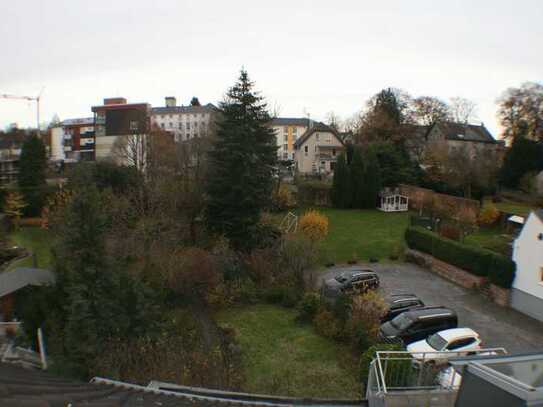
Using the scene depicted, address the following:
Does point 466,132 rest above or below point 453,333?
above

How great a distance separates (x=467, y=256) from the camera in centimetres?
2470

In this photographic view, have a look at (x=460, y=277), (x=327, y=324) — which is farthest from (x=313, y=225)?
(x=327, y=324)

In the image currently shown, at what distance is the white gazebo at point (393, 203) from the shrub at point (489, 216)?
1090 centimetres

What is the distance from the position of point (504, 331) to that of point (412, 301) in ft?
13.3

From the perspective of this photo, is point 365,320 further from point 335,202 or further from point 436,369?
point 335,202

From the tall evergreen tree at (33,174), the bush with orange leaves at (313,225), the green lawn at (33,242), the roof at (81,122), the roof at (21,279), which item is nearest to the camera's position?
the roof at (21,279)

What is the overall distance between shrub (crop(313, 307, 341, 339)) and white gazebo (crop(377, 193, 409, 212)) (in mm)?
29686

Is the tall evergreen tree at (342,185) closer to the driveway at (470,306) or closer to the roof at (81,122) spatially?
the driveway at (470,306)

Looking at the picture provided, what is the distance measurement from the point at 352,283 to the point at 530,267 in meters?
8.64

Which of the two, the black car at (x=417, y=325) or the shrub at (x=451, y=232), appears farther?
the shrub at (x=451, y=232)

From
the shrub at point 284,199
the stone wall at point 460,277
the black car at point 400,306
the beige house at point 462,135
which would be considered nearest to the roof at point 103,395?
the black car at point 400,306

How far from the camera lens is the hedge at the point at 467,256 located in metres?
22.1

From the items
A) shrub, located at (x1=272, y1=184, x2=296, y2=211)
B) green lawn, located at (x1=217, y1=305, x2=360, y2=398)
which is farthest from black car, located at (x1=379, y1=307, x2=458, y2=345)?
shrub, located at (x1=272, y1=184, x2=296, y2=211)

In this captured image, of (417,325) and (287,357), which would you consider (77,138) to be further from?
(417,325)
